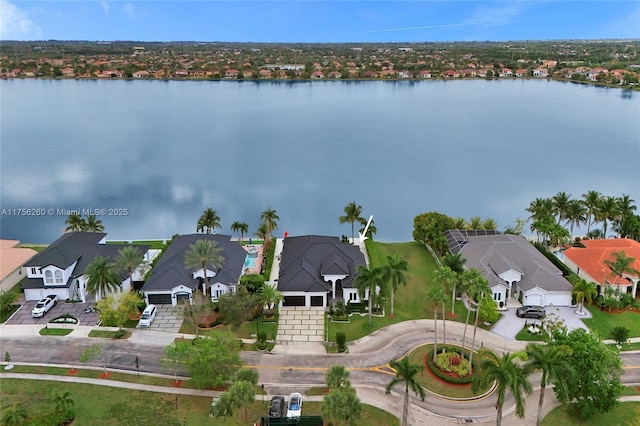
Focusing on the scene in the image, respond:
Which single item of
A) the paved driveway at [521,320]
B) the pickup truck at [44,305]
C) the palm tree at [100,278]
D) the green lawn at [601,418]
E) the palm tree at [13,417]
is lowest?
the green lawn at [601,418]

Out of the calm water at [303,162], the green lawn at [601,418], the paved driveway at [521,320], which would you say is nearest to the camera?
the green lawn at [601,418]

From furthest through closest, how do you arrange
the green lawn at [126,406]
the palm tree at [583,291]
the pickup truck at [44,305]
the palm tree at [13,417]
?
the palm tree at [583,291]
the pickup truck at [44,305]
the green lawn at [126,406]
the palm tree at [13,417]

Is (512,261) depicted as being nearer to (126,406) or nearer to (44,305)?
(126,406)

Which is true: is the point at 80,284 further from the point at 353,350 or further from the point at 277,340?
the point at 353,350

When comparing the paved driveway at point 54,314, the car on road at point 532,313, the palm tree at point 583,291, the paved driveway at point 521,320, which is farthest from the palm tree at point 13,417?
the palm tree at point 583,291

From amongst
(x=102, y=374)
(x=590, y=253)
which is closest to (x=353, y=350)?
(x=102, y=374)

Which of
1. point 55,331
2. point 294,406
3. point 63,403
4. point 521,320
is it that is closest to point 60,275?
point 55,331

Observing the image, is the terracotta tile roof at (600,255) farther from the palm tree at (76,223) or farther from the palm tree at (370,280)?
the palm tree at (76,223)
